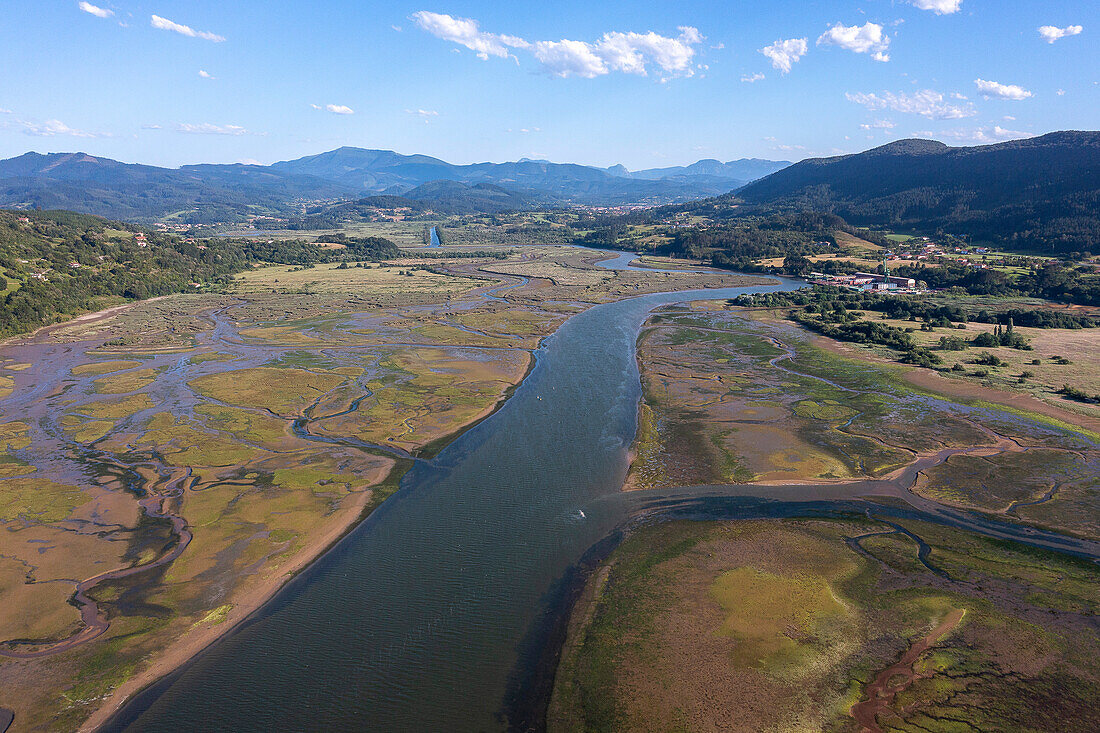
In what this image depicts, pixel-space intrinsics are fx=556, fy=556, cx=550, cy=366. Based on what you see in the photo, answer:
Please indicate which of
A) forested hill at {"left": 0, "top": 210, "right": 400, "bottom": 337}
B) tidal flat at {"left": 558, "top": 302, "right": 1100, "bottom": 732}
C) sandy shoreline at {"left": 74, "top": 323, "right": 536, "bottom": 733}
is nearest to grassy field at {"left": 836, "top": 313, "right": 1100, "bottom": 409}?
tidal flat at {"left": 558, "top": 302, "right": 1100, "bottom": 732}

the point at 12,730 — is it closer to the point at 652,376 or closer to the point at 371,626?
the point at 371,626

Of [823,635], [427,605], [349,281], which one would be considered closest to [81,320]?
[349,281]

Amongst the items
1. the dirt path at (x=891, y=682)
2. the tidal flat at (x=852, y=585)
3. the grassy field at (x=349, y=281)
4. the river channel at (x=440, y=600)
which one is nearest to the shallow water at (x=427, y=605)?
the river channel at (x=440, y=600)

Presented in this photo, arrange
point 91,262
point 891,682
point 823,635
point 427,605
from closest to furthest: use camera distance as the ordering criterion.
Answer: point 891,682
point 823,635
point 427,605
point 91,262

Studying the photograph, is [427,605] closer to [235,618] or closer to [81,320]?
[235,618]

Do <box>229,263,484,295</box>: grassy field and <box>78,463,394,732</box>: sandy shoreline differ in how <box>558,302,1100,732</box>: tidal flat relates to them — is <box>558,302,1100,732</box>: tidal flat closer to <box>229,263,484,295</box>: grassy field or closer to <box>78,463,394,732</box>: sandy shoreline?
<box>78,463,394,732</box>: sandy shoreline

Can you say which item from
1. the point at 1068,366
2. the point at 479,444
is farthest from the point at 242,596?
the point at 1068,366

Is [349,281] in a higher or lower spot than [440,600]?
higher
